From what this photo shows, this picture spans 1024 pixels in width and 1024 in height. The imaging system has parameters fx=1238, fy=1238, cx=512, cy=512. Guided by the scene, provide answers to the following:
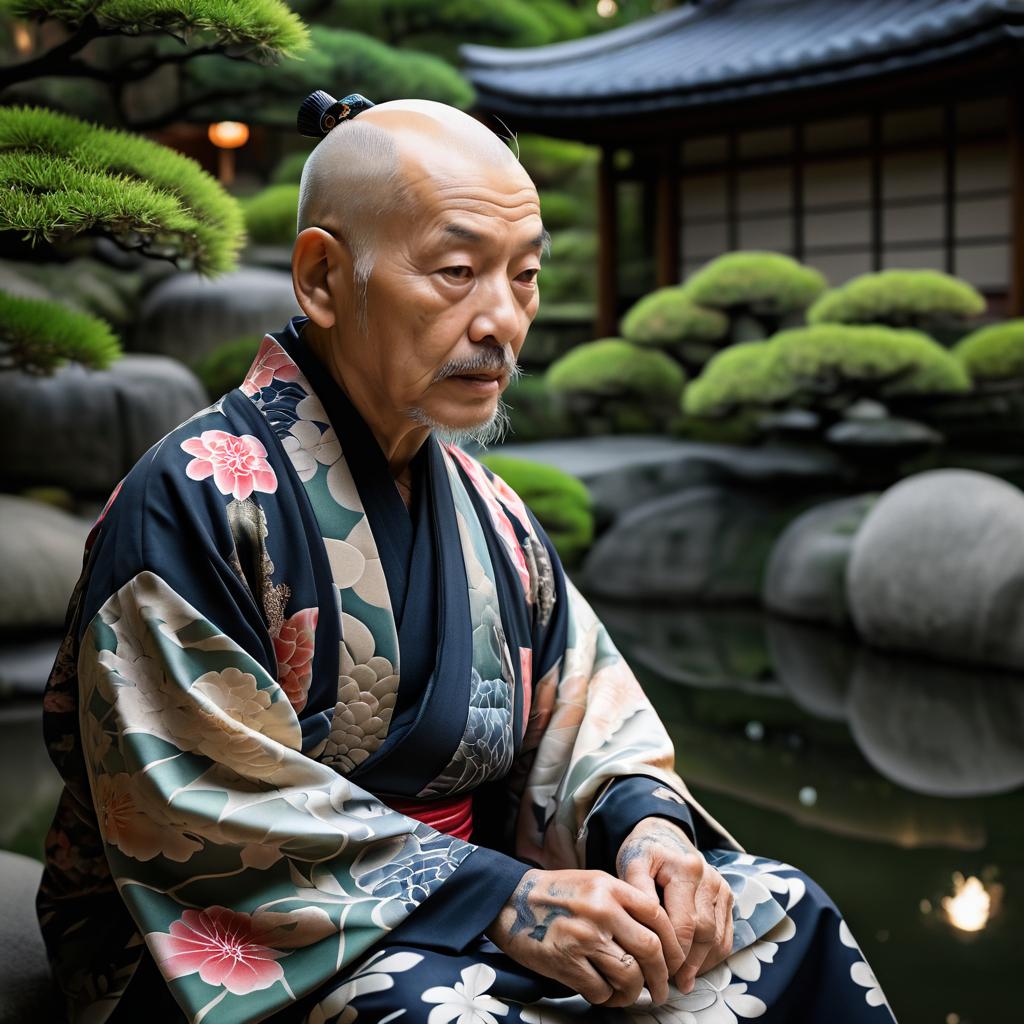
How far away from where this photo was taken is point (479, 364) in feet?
6.25

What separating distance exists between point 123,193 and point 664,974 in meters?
1.94

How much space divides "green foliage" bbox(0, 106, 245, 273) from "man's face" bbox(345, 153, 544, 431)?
0.97 m

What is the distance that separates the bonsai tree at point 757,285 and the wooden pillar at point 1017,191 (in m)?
1.54

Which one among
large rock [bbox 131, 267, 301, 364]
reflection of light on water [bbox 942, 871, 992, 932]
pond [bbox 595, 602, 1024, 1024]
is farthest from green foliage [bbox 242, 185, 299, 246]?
reflection of light on water [bbox 942, 871, 992, 932]

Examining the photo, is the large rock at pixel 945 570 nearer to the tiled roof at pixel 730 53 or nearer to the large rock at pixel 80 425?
the tiled roof at pixel 730 53

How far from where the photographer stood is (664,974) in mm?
1675

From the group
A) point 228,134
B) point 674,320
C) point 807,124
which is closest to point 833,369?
point 674,320

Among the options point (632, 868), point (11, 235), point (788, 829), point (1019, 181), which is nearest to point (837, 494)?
point (1019, 181)

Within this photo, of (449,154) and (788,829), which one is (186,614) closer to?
(449,154)

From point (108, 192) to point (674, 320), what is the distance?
859 centimetres

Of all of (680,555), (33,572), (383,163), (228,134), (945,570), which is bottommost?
(680,555)

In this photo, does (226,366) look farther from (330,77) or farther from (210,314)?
(330,77)

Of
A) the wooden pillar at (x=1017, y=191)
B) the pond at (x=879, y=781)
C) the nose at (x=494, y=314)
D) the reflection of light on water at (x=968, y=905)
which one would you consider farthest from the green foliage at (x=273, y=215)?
the nose at (x=494, y=314)

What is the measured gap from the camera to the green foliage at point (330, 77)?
7.55 meters
